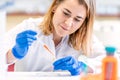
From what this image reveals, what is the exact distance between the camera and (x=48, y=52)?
1681 mm

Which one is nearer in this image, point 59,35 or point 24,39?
point 24,39

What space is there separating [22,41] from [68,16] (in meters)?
0.36

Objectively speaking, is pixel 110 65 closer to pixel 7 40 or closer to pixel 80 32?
pixel 7 40

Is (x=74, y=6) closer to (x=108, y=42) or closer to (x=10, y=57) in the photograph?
(x=10, y=57)

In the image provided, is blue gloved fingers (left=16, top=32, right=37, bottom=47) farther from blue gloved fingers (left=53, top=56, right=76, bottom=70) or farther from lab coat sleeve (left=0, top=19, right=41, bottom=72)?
blue gloved fingers (left=53, top=56, right=76, bottom=70)

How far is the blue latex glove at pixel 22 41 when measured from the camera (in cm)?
123

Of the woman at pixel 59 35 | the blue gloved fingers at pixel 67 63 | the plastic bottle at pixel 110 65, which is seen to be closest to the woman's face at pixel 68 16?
the woman at pixel 59 35

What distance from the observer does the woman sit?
1.48 meters

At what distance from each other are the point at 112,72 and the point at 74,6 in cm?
61

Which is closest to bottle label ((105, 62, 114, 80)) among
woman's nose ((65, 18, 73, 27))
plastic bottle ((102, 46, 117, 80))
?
plastic bottle ((102, 46, 117, 80))

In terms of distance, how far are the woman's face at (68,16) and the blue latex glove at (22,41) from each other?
285mm

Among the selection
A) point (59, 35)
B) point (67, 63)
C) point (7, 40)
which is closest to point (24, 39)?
point (7, 40)

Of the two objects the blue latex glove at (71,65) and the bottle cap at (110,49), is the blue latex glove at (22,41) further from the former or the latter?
the bottle cap at (110,49)

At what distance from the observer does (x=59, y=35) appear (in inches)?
64.5
